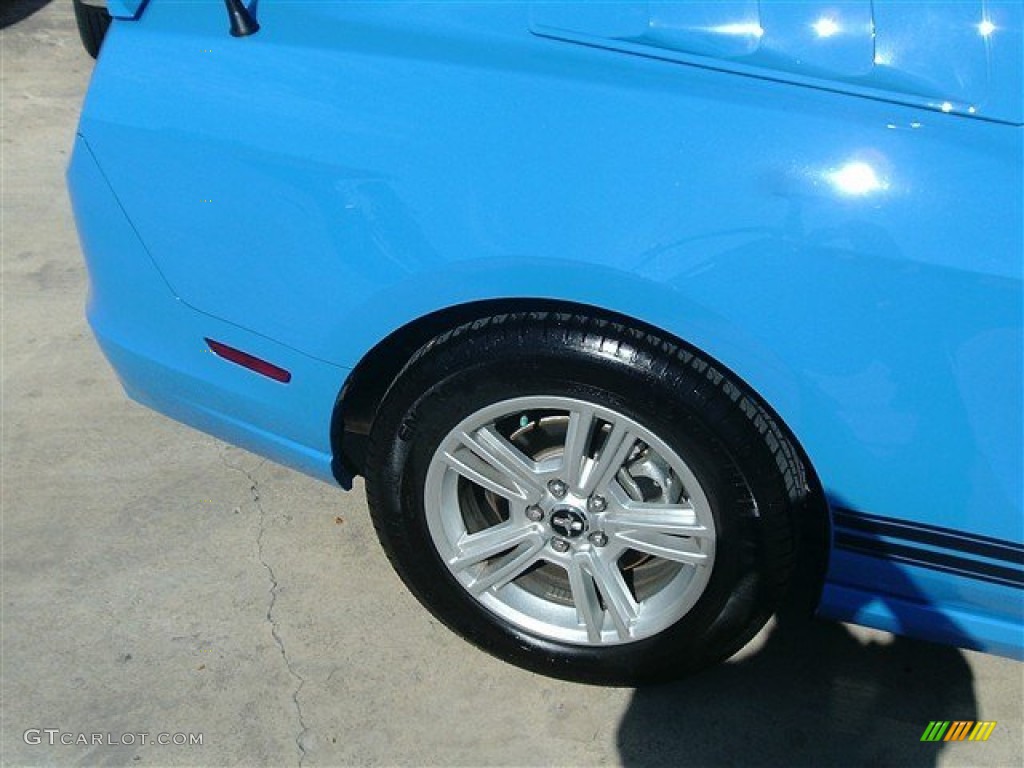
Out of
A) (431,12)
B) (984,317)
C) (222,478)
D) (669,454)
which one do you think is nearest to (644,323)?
(669,454)

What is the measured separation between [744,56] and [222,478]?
180 cm

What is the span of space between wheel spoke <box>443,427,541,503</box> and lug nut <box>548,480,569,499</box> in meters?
0.03

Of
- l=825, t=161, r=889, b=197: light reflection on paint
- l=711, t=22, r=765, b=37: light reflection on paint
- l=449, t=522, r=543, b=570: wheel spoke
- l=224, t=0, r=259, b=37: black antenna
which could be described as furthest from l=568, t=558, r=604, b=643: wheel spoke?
l=224, t=0, r=259, b=37: black antenna

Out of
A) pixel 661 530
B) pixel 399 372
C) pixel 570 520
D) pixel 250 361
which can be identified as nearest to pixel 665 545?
pixel 661 530

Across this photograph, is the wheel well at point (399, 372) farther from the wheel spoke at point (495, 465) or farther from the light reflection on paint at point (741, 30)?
the light reflection on paint at point (741, 30)

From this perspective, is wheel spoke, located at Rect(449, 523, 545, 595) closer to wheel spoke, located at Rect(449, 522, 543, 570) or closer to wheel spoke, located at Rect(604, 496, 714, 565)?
wheel spoke, located at Rect(449, 522, 543, 570)

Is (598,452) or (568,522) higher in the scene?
(598,452)

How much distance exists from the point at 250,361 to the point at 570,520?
2.54ft

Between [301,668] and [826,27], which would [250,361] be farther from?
[826,27]

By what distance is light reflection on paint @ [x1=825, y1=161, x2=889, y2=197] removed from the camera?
1.77m

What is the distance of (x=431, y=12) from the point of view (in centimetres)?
205

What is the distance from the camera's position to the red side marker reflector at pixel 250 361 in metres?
2.32

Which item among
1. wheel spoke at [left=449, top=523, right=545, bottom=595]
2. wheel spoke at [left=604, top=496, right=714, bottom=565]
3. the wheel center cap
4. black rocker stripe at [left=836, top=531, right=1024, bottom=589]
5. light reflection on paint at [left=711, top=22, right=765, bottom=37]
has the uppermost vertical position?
light reflection on paint at [left=711, top=22, right=765, bottom=37]

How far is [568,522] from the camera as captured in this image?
7.34ft
